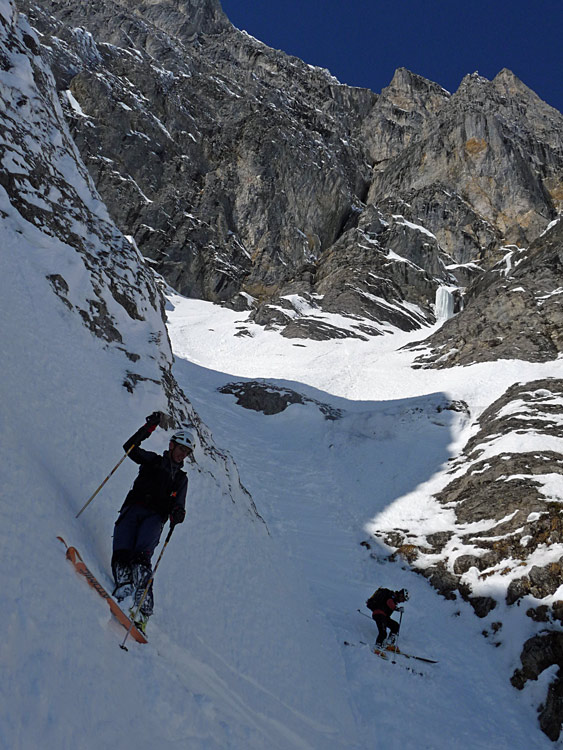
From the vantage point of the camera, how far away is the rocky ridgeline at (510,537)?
35.3 feet

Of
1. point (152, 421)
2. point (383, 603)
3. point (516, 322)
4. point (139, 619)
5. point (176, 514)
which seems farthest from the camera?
point (516, 322)

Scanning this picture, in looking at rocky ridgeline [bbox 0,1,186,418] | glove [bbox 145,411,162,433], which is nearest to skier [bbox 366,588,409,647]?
rocky ridgeline [bbox 0,1,186,418]

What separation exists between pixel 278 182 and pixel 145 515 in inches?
3831

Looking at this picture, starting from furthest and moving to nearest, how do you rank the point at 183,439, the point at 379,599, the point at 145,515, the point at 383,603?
1. the point at 379,599
2. the point at 383,603
3. the point at 183,439
4. the point at 145,515

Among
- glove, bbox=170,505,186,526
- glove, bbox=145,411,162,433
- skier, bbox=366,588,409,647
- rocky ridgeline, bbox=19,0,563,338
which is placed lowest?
skier, bbox=366,588,409,647

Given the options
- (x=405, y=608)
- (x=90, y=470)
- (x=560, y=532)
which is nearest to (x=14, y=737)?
(x=90, y=470)

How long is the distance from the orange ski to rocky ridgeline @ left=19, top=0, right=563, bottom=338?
56.0 meters

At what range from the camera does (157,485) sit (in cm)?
571

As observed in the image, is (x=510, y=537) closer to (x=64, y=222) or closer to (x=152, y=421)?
(x=152, y=421)

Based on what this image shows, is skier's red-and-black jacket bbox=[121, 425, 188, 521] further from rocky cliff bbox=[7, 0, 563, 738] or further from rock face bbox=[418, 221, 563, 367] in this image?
rock face bbox=[418, 221, 563, 367]

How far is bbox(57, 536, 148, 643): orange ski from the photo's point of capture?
4.37 meters

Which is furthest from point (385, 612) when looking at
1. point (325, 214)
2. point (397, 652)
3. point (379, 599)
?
point (325, 214)

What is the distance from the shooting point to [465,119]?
99.4 m

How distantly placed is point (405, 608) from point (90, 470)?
30.3 ft
